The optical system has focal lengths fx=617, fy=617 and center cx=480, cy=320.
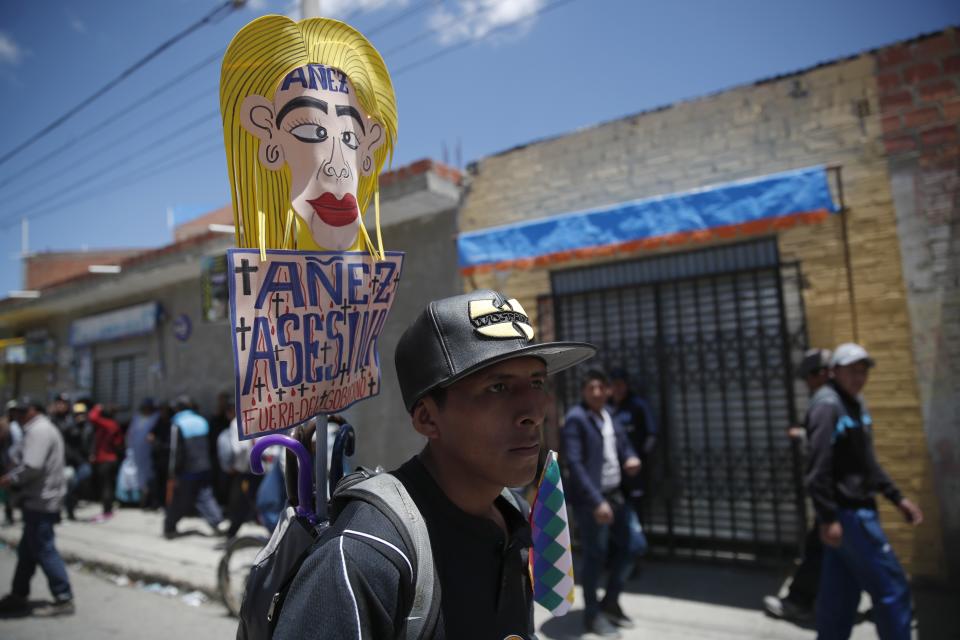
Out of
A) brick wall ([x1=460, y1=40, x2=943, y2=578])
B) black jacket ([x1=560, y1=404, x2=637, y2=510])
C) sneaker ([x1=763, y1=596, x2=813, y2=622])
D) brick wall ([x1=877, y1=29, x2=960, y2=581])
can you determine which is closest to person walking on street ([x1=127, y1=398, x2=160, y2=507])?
brick wall ([x1=460, y1=40, x2=943, y2=578])

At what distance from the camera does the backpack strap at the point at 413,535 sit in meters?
1.23

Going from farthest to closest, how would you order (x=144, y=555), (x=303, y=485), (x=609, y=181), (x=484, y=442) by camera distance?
(x=144, y=555) → (x=609, y=181) → (x=303, y=485) → (x=484, y=442)

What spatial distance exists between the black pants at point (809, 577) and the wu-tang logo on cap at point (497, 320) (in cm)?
427

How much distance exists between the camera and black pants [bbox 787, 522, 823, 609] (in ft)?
15.5

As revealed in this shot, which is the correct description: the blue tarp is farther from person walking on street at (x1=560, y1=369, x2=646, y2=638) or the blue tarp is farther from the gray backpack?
the gray backpack

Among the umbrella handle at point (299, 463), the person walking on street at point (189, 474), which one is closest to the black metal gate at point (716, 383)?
the umbrella handle at point (299, 463)

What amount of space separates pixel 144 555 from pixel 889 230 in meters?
8.67

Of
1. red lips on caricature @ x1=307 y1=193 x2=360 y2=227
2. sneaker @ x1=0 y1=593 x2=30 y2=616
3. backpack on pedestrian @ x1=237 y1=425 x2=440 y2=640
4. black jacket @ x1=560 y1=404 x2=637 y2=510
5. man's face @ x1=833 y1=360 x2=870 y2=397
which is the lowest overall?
sneaker @ x1=0 y1=593 x2=30 y2=616

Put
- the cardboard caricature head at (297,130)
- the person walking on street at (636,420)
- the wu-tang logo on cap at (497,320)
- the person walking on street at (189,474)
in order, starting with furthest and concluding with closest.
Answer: the person walking on street at (189,474) < the person walking on street at (636,420) < the cardboard caricature head at (297,130) < the wu-tang logo on cap at (497,320)

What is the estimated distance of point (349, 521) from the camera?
50.2 inches

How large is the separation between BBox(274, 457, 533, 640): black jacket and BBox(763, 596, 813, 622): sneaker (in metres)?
4.10

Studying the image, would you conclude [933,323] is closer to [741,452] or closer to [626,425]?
[741,452]

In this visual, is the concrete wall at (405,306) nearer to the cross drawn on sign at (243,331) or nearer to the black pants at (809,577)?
the black pants at (809,577)

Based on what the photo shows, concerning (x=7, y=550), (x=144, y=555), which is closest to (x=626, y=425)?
(x=144, y=555)
